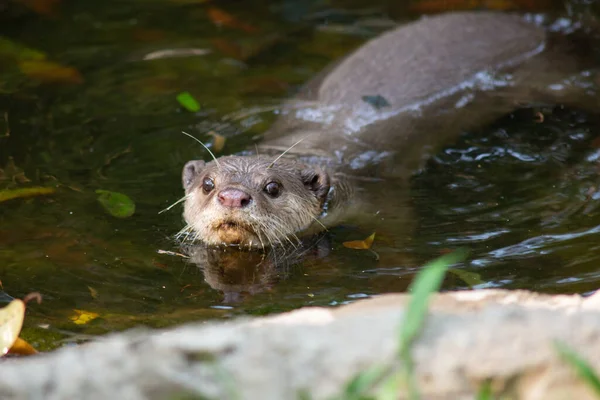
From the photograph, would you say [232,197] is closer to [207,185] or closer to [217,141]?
[207,185]

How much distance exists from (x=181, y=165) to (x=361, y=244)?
1393mm

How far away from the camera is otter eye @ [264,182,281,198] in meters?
4.39

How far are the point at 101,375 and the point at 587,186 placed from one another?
11.9 ft

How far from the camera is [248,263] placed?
428 centimetres

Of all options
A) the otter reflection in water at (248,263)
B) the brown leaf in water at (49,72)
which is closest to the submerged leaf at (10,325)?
the otter reflection in water at (248,263)

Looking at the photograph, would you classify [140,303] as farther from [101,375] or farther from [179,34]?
[179,34]

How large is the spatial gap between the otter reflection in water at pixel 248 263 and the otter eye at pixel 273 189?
0.27 m

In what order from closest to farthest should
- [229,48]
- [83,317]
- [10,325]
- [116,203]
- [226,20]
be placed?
[10,325] < [83,317] < [116,203] < [229,48] < [226,20]

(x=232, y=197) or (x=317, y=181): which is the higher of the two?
(x=232, y=197)

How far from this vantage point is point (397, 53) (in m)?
5.65

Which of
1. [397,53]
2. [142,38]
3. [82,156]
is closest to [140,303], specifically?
[82,156]

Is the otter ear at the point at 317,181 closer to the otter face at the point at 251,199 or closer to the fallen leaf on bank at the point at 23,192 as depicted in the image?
the otter face at the point at 251,199

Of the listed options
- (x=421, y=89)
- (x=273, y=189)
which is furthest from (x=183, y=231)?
(x=421, y=89)

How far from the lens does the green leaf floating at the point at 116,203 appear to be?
181 inches
